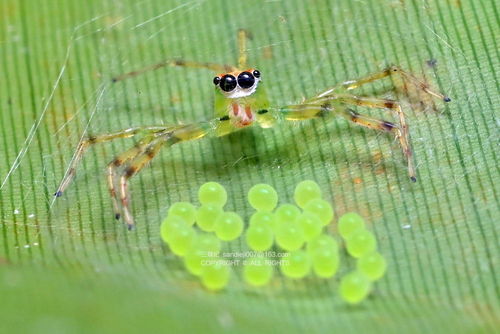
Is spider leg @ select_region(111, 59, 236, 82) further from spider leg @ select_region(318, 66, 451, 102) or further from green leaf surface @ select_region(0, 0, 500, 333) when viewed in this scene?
spider leg @ select_region(318, 66, 451, 102)

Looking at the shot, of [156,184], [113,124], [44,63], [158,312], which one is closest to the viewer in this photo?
[158,312]

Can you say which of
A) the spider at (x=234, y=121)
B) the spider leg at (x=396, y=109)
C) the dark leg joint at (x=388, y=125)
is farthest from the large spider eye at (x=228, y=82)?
the dark leg joint at (x=388, y=125)

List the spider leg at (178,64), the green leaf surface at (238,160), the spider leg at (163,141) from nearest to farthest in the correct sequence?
the green leaf surface at (238,160) → the spider leg at (163,141) → the spider leg at (178,64)

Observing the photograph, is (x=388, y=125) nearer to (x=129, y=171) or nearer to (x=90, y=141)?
(x=129, y=171)

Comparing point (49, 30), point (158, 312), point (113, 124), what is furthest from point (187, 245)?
point (49, 30)

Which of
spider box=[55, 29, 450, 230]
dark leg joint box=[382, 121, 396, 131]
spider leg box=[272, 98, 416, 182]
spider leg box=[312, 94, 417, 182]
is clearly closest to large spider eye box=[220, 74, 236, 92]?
spider box=[55, 29, 450, 230]

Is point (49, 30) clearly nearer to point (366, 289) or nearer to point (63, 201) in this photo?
point (63, 201)

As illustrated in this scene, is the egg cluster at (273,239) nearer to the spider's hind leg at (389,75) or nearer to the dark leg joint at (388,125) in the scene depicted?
the dark leg joint at (388,125)
